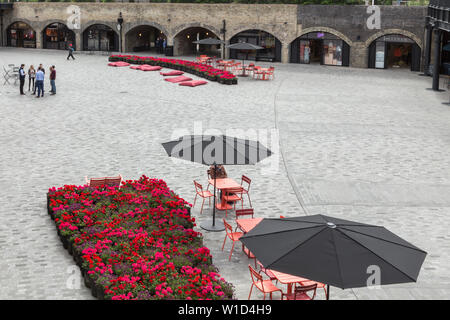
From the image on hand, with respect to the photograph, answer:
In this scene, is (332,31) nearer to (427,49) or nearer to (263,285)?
(427,49)

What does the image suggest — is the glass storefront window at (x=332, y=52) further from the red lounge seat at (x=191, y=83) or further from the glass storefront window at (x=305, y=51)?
the red lounge seat at (x=191, y=83)

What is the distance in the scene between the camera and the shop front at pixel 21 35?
54844 millimetres

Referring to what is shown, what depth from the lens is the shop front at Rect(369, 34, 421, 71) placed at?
40.1 m

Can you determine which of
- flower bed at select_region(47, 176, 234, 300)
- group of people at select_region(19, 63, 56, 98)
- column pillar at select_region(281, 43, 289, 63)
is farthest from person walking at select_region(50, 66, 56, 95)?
column pillar at select_region(281, 43, 289, 63)

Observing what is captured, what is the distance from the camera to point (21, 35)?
5534 centimetres

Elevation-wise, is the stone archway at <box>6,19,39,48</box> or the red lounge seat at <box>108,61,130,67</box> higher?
the stone archway at <box>6,19,39,48</box>

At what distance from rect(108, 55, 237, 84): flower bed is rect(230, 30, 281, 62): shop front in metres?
8.26

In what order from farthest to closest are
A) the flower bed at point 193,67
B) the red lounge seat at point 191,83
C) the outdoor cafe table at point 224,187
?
the flower bed at point 193,67, the red lounge seat at point 191,83, the outdoor cafe table at point 224,187

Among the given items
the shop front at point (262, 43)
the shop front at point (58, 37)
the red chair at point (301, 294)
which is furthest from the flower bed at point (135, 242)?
the shop front at point (58, 37)

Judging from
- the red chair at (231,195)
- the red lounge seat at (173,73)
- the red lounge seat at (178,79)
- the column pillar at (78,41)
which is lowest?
the red chair at (231,195)

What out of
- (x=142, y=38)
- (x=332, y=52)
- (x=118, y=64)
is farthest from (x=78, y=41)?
(x=332, y=52)

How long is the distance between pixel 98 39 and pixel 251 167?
3869 centimetres

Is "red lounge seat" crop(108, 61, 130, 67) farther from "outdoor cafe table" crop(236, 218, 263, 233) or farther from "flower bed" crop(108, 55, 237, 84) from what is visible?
"outdoor cafe table" crop(236, 218, 263, 233)

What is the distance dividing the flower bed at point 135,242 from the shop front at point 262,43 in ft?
106
